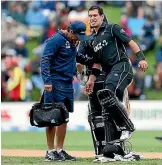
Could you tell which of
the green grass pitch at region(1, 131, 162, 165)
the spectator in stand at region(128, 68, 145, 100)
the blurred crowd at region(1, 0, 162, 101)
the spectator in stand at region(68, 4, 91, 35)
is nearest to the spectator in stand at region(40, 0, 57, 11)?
the blurred crowd at region(1, 0, 162, 101)

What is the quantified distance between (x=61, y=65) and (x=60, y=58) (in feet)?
0.35

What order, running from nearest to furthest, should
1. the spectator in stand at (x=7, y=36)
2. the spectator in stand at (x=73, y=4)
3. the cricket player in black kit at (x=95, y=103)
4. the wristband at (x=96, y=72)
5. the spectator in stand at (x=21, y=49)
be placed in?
1. the cricket player in black kit at (x=95, y=103)
2. the wristband at (x=96, y=72)
3. the spectator in stand at (x=21, y=49)
4. the spectator in stand at (x=7, y=36)
5. the spectator in stand at (x=73, y=4)

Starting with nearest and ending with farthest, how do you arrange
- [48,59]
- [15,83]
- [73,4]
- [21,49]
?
[48,59] < [15,83] < [21,49] < [73,4]

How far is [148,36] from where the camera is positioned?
72.8 feet

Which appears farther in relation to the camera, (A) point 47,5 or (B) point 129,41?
(A) point 47,5

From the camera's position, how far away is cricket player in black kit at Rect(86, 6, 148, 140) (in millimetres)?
9641

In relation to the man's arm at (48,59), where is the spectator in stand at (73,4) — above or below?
above

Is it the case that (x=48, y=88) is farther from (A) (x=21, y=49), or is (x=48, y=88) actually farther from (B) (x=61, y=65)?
(A) (x=21, y=49)

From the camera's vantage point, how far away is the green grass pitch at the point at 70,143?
9840 millimetres

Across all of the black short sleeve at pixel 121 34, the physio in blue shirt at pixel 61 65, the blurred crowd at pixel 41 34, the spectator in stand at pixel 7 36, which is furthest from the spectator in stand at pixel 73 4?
the black short sleeve at pixel 121 34

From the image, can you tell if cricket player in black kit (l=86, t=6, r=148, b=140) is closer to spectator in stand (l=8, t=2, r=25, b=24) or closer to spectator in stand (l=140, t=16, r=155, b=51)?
spectator in stand (l=140, t=16, r=155, b=51)

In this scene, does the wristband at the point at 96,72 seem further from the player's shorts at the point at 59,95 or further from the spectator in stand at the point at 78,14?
the spectator in stand at the point at 78,14

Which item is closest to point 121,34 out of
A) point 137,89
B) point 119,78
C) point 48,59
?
point 119,78

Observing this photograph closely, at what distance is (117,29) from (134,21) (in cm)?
1328
